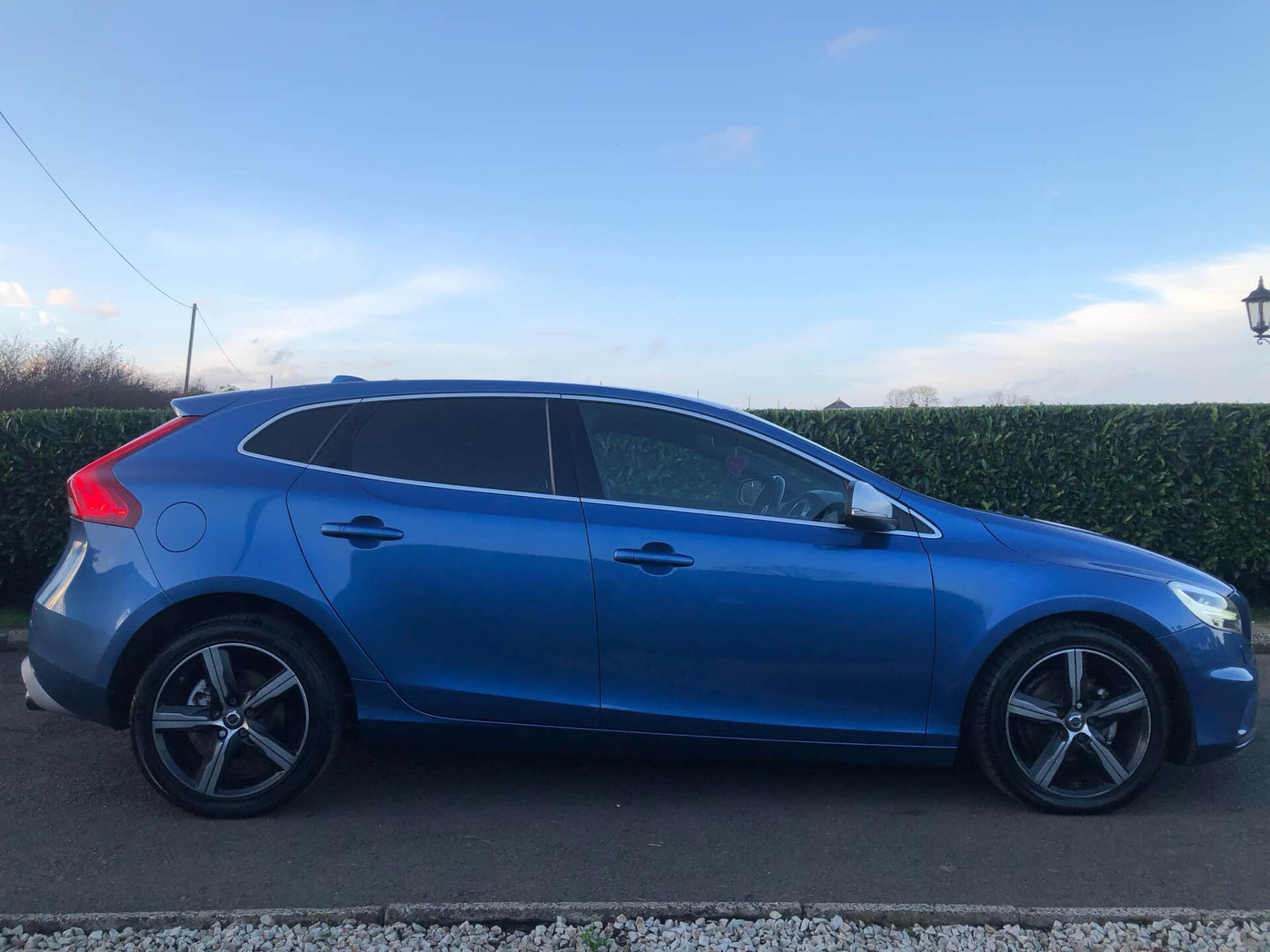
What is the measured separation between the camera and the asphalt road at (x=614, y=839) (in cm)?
308

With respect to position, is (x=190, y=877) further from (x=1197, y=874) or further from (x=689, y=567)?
(x=1197, y=874)

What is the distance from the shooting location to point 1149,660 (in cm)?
383

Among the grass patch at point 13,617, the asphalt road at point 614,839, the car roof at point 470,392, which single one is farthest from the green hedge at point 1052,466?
the car roof at point 470,392

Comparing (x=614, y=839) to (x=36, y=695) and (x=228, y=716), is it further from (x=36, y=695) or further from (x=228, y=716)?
(x=36, y=695)

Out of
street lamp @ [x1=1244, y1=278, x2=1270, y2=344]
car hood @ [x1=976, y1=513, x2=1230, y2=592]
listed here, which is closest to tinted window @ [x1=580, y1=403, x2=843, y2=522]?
car hood @ [x1=976, y1=513, x2=1230, y2=592]

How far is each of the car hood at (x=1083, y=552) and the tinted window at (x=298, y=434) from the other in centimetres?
267

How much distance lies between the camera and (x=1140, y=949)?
8.80 ft

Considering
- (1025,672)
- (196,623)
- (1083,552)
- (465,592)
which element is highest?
(1083,552)

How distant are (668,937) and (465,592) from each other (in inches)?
56.5

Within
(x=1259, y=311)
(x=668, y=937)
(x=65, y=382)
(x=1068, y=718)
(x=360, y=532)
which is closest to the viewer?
(x=668, y=937)

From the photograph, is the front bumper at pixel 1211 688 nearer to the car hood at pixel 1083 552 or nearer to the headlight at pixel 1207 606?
the headlight at pixel 1207 606

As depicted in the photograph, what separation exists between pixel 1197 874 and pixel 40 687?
4.25 metres

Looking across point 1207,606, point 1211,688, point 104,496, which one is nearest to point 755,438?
point 1207,606

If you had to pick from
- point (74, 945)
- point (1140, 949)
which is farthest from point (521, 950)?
point (1140, 949)
